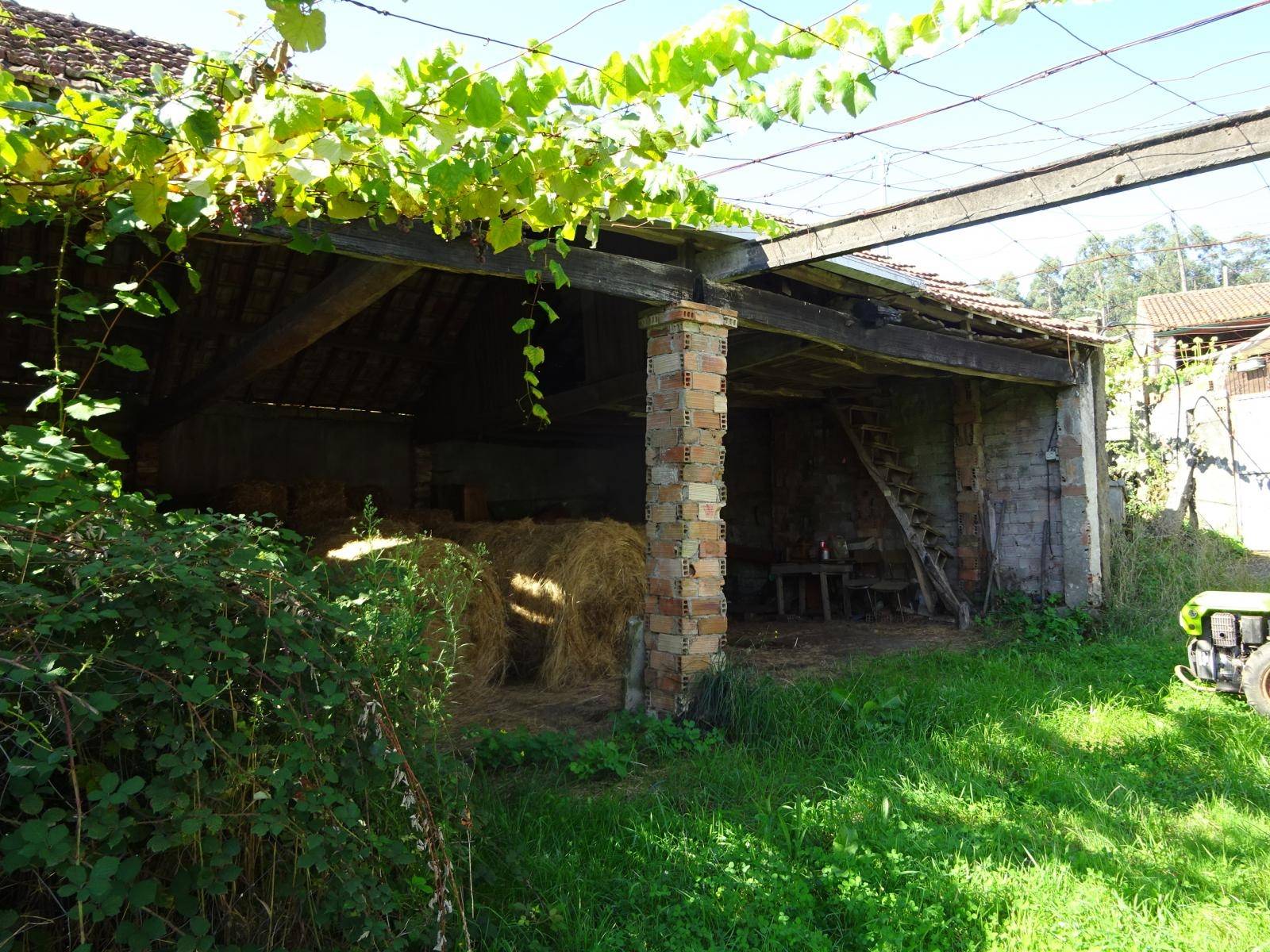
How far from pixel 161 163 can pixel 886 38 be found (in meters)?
2.63

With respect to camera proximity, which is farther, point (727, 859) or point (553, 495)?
point (553, 495)

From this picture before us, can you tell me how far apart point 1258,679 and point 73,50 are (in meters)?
8.03

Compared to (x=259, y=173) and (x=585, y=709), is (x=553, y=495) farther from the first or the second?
(x=259, y=173)

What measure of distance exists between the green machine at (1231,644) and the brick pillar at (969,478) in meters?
3.23

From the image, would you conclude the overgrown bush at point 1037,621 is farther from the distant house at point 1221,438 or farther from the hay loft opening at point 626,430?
the distant house at point 1221,438

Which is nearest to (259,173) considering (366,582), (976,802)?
(366,582)

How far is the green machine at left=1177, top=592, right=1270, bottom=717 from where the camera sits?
5.55 meters

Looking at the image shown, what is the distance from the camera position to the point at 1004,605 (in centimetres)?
885

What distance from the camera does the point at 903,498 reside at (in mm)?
9570

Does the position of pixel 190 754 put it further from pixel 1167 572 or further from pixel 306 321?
pixel 1167 572

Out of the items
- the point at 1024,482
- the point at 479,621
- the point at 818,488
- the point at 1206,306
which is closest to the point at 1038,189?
the point at 479,621

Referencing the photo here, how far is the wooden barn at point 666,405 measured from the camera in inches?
212

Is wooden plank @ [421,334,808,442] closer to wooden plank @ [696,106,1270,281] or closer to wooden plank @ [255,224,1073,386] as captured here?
wooden plank @ [255,224,1073,386]

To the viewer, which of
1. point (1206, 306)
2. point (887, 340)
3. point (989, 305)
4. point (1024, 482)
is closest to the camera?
point (887, 340)
